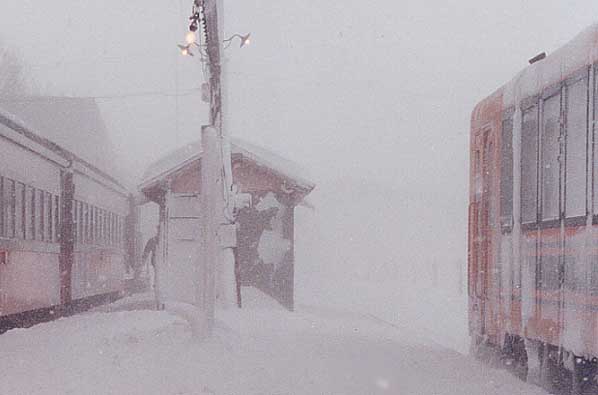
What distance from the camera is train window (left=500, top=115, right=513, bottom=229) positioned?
10.5 metres

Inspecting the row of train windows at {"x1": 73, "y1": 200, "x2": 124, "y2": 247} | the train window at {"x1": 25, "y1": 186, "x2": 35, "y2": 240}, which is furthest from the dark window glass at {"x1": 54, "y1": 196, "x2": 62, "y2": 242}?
the train window at {"x1": 25, "y1": 186, "x2": 35, "y2": 240}

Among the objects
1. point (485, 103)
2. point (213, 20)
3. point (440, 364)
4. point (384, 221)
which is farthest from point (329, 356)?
point (384, 221)

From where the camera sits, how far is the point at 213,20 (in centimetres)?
1408

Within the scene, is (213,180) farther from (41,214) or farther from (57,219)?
(57,219)

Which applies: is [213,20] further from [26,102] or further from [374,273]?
[374,273]

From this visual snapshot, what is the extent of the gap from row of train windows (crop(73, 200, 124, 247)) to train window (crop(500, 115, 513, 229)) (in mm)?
10910

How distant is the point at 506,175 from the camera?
35.2 ft

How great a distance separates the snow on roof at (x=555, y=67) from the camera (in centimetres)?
809

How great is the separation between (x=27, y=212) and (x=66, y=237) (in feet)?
12.7

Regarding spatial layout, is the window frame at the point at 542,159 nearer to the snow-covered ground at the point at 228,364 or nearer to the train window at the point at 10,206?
the snow-covered ground at the point at 228,364

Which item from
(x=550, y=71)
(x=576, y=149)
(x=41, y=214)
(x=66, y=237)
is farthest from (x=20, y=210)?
(x=576, y=149)

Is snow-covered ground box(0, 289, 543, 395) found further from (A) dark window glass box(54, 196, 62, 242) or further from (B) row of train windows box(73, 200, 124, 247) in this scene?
(B) row of train windows box(73, 200, 124, 247)

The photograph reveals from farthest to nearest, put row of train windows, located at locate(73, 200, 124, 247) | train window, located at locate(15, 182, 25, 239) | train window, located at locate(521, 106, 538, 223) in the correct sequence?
row of train windows, located at locate(73, 200, 124, 247) → train window, located at locate(15, 182, 25, 239) → train window, located at locate(521, 106, 538, 223)

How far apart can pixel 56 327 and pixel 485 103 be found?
23.0 ft
